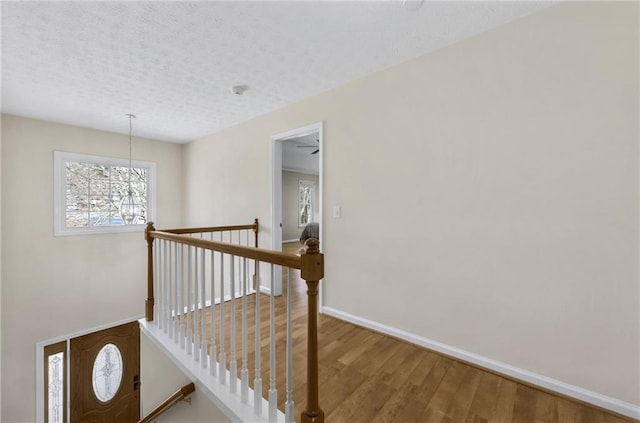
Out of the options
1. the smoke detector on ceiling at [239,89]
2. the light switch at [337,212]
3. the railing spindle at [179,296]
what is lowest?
the railing spindle at [179,296]

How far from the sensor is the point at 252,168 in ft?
11.6

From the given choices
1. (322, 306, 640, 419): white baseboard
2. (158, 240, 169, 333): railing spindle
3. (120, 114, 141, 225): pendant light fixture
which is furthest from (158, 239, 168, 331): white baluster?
(120, 114, 141, 225): pendant light fixture

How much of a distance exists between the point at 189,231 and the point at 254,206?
3.31ft

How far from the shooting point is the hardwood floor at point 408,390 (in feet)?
4.67

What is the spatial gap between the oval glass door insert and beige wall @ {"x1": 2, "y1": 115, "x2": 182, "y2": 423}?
20.7 inches

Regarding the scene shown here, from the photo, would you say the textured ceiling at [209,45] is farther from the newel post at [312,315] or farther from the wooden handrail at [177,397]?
the wooden handrail at [177,397]

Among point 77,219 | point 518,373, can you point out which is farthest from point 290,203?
point 518,373

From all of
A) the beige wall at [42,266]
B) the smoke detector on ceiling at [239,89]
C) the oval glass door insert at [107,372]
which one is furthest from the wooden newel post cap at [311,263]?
the oval glass door insert at [107,372]

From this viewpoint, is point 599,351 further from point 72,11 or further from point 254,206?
point 72,11

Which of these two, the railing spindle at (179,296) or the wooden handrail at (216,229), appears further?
the wooden handrail at (216,229)

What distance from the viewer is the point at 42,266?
346cm

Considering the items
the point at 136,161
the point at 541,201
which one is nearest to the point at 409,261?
the point at 541,201

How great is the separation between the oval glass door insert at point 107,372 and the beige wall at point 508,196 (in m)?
3.91

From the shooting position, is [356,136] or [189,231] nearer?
[356,136]
